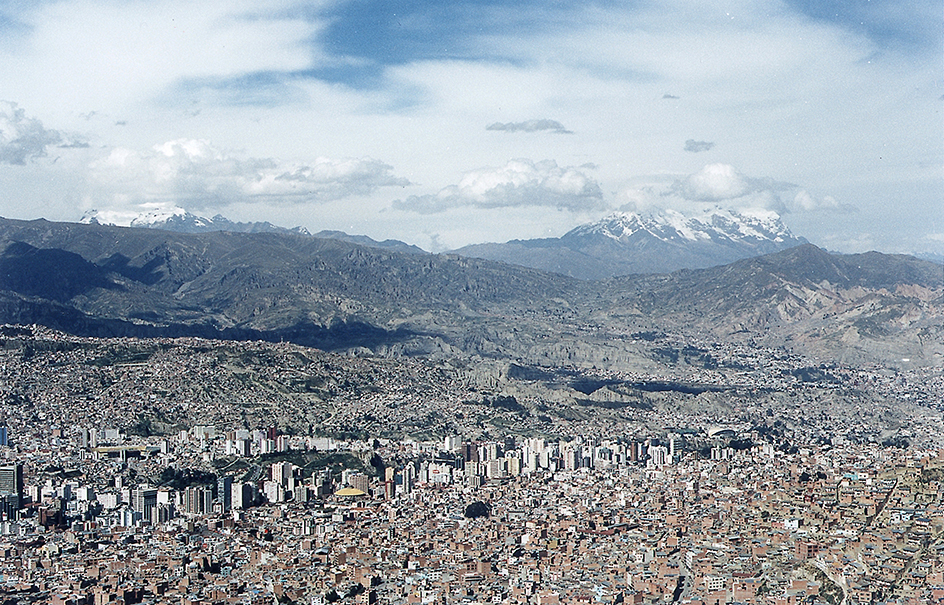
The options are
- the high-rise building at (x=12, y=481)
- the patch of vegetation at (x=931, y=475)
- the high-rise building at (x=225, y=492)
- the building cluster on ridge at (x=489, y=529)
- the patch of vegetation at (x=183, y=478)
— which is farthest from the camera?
the patch of vegetation at (x=183, y=478)

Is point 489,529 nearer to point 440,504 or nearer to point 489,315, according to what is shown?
point 440,504

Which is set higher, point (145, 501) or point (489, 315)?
point (489, 315)

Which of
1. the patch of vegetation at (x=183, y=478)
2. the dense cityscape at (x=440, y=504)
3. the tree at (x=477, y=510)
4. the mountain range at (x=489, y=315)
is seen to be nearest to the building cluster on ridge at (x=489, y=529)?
the dense cityscape at (x=440, y=504)

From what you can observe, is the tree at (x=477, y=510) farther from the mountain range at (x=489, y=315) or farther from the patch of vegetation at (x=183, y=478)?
the mountain range at (x=489, y=315)

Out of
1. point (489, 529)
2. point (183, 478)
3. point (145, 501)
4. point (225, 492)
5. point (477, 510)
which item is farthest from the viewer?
point (183, 478)

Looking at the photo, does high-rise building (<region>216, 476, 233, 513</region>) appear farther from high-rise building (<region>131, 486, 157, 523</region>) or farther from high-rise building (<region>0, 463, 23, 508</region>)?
high-rise building (<region>0, 463, 23, 508</region>)

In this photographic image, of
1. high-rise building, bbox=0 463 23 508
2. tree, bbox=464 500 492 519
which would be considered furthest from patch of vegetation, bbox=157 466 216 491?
tree, bbox=464 500 492 519

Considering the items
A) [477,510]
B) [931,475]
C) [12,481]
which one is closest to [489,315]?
[12,481]

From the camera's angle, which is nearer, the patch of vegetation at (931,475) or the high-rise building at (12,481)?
the patch of vegetation at (931,475)

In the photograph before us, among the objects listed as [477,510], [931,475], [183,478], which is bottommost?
[183,478]
